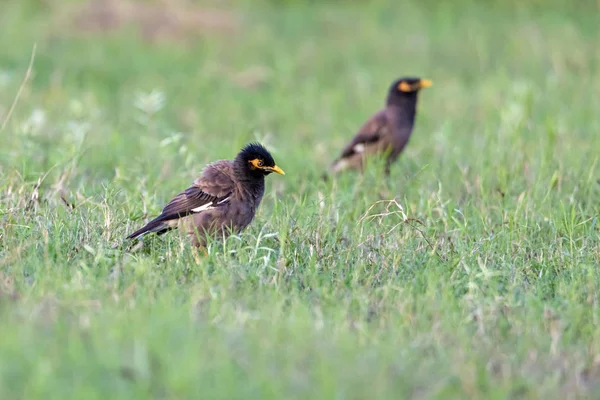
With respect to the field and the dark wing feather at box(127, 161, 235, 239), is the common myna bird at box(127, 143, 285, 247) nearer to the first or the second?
the dark wing feather at box(127, 161, 235, 239)

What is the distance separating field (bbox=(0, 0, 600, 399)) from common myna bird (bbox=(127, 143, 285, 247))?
171 mm

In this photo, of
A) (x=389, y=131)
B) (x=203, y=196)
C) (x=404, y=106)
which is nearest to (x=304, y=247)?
(x=203, y=196)

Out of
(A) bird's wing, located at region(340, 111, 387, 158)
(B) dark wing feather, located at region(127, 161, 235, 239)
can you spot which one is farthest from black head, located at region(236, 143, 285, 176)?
(A) bird's wing, located at region(340, 111, 387, 158)

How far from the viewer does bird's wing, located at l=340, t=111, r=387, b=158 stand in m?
10.4

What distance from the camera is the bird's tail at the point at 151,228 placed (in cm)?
636

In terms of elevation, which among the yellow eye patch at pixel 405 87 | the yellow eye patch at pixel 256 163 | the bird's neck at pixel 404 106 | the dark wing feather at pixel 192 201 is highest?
the yellow eye patch at pixel 256 163

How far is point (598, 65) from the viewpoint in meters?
14.8

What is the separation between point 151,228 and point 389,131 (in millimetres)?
4551

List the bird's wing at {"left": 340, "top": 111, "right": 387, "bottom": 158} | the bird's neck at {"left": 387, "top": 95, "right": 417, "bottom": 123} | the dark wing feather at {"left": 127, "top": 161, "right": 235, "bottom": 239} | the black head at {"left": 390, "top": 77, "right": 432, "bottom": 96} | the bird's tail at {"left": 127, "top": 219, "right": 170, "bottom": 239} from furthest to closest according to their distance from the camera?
the black head at {"left": 390, "top": 77, "right": 432, "bottom": 96}
the bird's neck at {"left": 387, "top": 95, "right": 417, "bottom": 123}
the bird's wing at {"left": 340, "top": 111, "right": 387, "bottom": 158}
the dark wing feather at {"left": 127, "top": 161, "right": 235, "bottom": 239}
the bird's tail at {"left": 127, "top": 219, "right": 170, "bottom": 239}

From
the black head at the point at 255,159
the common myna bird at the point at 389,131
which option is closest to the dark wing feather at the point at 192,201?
the black head at the point at 255,159

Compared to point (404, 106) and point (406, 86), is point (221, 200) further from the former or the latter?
point (406, 86)

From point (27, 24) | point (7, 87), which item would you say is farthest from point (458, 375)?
point (27, 24)

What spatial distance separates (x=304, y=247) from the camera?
6379 millimetres

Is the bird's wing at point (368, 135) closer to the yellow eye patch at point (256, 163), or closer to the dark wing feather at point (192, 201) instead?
the yellow eye patch at point (256, 163)
